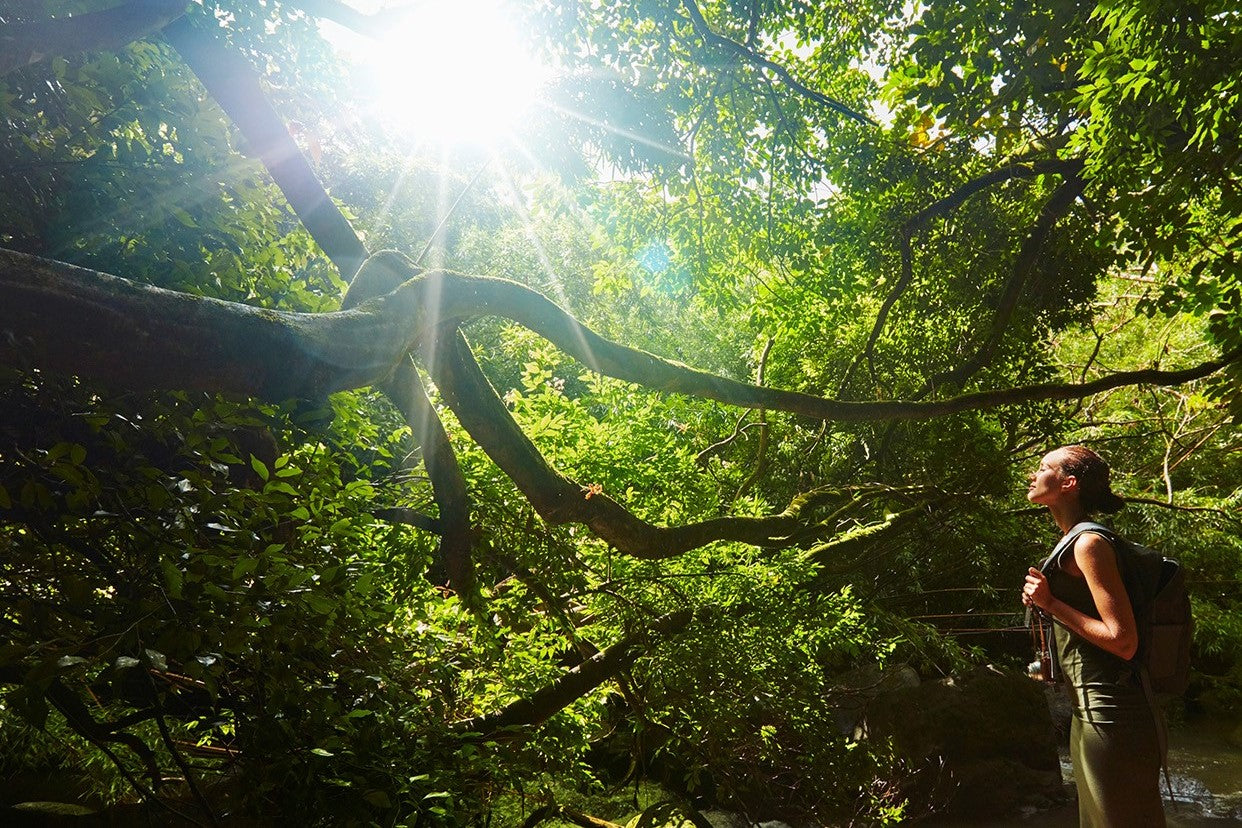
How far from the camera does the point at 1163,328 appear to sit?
9508 millimetres

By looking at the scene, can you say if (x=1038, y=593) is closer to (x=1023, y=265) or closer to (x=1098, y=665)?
(x=1098, y=665)

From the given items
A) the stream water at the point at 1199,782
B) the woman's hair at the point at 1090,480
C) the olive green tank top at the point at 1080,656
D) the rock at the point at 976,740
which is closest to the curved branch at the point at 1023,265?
the rock at the point at 976,740

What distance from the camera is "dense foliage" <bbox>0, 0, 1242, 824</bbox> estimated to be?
172 centimetres

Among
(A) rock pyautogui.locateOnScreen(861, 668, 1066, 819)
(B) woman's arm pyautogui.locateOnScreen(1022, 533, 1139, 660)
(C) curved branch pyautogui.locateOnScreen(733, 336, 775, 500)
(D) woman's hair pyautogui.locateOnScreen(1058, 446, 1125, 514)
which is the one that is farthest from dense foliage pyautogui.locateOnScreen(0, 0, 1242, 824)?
(B) woman's arm pyautogui.locateOnScreen(1022, 533, 1139, 660)

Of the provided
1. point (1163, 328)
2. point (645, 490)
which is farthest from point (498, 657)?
point (1163, 328)

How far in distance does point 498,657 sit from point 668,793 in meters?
2.84

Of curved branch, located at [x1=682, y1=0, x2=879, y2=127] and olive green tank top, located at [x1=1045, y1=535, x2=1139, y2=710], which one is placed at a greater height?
curved branch, located at [x1=682, y1=0, x2=879, y2=127]

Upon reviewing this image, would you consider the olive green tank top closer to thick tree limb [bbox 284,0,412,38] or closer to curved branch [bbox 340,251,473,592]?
curved branch [bbox 340,251,473,592]

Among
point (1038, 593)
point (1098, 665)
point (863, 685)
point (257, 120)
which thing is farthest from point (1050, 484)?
point (863, 685)

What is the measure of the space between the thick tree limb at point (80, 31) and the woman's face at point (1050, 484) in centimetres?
301

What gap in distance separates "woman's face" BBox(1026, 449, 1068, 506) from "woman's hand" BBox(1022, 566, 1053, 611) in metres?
0.25

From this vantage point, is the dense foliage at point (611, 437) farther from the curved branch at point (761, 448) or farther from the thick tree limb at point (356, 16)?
the curved branch at point (761, 448)

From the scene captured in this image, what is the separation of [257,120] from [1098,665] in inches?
132

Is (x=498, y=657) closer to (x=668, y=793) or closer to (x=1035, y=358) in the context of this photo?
(x=668, y=793)
